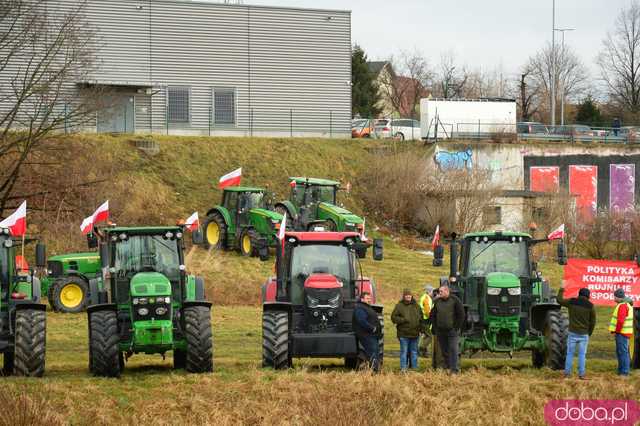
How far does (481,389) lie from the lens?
19156 mm

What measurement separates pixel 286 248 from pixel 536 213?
34.1 metres

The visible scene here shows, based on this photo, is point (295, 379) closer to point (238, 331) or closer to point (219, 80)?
point (238, 331)

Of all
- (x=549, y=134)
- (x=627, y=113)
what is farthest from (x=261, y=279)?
(x=627, y=113)

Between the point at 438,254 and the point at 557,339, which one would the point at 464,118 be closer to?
the point at 438,254

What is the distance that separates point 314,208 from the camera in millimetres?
43469

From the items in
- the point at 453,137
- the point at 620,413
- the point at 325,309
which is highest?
the point at 453,137

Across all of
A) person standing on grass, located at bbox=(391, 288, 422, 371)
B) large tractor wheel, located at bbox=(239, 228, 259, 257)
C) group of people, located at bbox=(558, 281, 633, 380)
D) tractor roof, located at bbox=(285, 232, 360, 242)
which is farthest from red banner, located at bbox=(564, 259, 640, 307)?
tractor roof, located at bbox=(285, 232, 360, 242)

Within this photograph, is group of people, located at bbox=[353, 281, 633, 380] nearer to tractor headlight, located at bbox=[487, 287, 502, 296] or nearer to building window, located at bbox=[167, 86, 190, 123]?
tractor headlight, located at bbox=[487, 287, 502, 296]

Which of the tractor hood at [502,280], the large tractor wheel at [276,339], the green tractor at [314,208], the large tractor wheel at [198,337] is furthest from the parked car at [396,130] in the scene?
the large tractor wheel at [198,337]

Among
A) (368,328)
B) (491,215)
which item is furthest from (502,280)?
(491,215)

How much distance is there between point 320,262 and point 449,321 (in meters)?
2.50

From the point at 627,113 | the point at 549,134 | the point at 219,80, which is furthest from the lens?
the point at 627,113

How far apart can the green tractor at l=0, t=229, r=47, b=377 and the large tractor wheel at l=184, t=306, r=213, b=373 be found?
2.29 meters

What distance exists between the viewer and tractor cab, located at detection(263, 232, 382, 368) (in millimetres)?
20094
